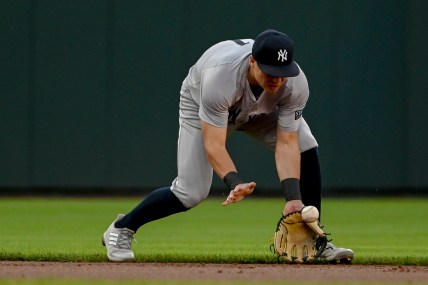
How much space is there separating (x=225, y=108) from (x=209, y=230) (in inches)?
121

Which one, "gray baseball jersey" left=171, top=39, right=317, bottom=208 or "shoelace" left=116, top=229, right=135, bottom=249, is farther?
"shoelace" left=116, top=229, right=135, bottom=249

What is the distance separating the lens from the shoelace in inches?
238

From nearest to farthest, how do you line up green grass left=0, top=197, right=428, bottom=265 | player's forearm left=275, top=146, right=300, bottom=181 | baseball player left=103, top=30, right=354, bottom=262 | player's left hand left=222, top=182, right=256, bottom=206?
player's left hand left=222, top=182, right=256, bottom=206
baseball player left=103, top=30, right=354, bottom=262
player's forearm left=275, top=146, right=300, bottom=181
green grass left=0, top=197, right=428, bottom=265

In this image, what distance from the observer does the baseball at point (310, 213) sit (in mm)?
5598

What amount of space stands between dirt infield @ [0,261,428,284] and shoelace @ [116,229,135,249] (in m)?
0.21

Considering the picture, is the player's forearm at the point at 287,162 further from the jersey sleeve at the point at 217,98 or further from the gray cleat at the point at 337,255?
the gray cleat at the point at 337,255

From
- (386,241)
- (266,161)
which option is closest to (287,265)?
(386,241)

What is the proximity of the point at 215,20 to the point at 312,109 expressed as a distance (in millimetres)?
1326

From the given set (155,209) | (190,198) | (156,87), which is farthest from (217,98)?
(156,87)

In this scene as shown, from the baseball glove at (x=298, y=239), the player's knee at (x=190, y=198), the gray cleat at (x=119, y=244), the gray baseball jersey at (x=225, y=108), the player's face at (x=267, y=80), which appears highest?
the player's face at (x=267, y=80)

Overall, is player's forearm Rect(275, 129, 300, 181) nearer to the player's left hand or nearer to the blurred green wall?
the player's left hand

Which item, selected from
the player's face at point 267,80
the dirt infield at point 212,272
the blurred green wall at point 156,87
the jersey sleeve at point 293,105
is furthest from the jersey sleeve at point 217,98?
the blurred green wall at point 156,87

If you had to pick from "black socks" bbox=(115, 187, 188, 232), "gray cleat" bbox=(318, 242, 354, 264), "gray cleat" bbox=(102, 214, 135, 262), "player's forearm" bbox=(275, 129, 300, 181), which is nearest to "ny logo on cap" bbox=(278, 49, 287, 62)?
"player's forearm" bbox=(275, 129, 300, 181)

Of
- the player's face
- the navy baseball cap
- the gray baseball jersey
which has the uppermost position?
the navy baseball cap
